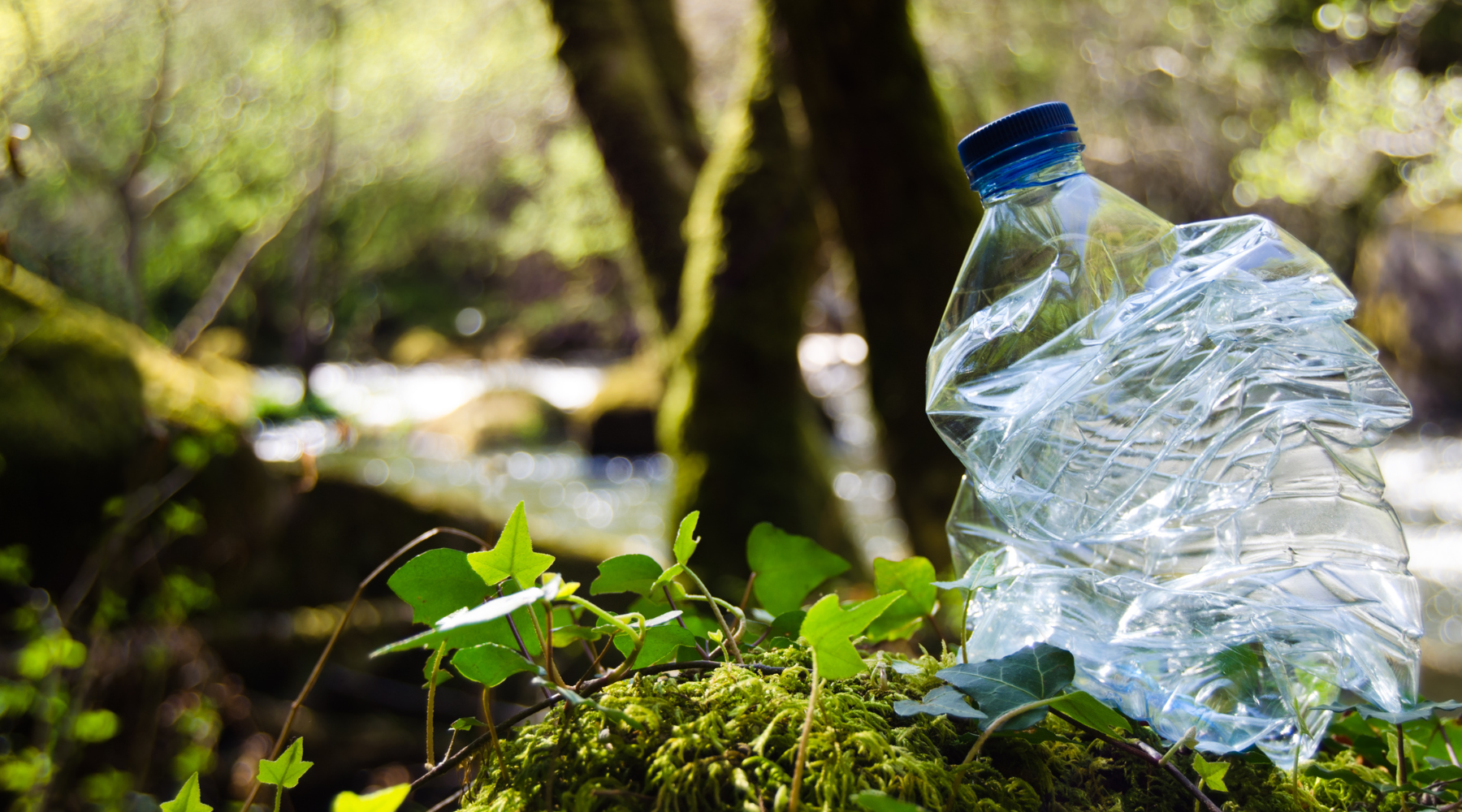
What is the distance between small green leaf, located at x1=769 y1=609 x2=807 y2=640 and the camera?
769 millimetres

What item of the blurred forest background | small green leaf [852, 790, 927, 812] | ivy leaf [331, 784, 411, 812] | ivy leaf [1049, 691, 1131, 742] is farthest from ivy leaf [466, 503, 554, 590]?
the blurred forest background

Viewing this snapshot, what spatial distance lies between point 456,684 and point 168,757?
1533 mm

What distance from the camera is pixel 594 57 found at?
13.5 feet

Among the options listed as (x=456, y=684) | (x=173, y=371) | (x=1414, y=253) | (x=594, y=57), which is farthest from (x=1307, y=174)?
(x=173, y=371)

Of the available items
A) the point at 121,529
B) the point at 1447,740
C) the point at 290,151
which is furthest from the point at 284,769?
the point at 290,151

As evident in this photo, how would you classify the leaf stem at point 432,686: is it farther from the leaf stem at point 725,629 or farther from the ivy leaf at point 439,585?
the leaf stem at point 725,629

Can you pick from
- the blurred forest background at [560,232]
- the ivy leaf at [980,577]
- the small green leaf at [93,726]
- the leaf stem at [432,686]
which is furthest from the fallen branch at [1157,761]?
the small green leaf at [93,726]

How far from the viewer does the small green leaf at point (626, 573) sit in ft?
2.30

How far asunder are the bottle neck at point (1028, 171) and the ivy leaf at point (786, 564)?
0.40 meters

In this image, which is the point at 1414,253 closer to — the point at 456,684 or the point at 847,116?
the point at 847,116

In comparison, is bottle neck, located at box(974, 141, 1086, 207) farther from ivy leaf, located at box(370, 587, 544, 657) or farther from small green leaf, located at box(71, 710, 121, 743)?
small green leaf, located at box(71, 710, 121, 743)

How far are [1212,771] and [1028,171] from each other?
21.4 inches

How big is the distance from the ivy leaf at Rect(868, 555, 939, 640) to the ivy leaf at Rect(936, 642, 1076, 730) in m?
0.15

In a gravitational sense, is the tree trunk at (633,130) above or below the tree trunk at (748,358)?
above
